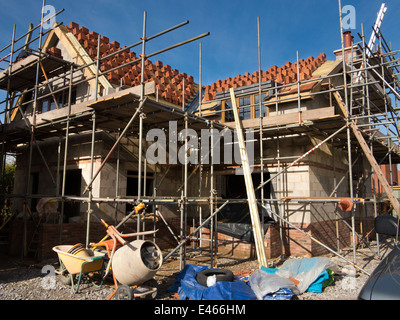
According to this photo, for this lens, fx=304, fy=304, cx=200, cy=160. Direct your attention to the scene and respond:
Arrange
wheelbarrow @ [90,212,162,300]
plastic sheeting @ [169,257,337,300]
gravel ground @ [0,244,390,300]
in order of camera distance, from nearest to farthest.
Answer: wheelbarrow @ [90,212,162,300] < plastic sheeting @ [169,257,337,300] < gravel ground @ [0,244,390,300]

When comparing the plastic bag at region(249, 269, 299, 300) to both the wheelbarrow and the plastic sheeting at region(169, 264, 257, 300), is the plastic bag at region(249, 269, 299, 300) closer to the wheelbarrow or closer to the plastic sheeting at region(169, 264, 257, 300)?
the plastic sheeting at region(169, 264, 257, 300)

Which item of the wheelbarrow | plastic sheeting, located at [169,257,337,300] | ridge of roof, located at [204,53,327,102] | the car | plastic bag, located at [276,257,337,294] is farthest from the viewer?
ridge of roof, located at [204,53,327,102]

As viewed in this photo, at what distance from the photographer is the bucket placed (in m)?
5.57

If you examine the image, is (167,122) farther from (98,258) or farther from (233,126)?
(98,258)

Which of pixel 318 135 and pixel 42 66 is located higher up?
pixel 42 66

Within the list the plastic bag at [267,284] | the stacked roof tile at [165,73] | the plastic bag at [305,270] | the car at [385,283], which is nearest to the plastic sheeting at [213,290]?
the plastic bag at [267,284]

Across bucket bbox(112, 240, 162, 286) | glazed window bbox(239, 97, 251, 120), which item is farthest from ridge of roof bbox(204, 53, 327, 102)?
bucket bbox(112, 240, 162, 286)

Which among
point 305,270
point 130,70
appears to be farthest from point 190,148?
point 305,270

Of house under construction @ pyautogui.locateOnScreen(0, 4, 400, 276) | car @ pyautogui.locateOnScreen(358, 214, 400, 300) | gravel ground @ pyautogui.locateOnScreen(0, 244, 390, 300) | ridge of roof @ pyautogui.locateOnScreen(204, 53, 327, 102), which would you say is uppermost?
ridge of roof @ pyautogui.locateOnScreen(204, 53, 327, 102)

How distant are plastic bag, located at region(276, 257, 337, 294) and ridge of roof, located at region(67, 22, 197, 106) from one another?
7.38 meters

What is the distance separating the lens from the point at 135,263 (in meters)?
5.58
